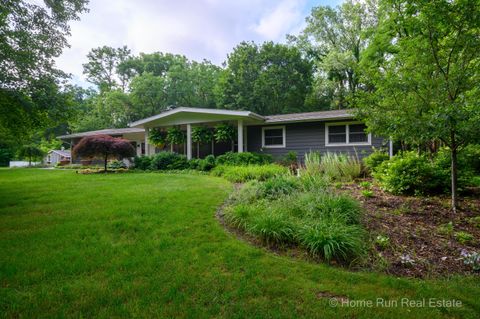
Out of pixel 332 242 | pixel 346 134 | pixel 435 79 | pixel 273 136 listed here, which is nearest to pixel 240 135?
pixel 273 136

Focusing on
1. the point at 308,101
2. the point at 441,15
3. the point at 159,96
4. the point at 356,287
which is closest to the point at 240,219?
the point at 356,287

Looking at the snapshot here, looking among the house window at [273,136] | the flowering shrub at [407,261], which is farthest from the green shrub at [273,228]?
the house window at [273,136]

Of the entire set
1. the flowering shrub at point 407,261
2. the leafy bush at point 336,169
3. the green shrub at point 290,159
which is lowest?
the flowering shrub at point 407,261

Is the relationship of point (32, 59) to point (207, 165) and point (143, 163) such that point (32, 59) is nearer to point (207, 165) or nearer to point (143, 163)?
point (207, 165)

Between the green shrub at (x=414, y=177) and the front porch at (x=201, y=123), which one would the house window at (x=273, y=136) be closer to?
the front porch at (x=201, y=123)

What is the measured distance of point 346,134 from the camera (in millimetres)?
11531

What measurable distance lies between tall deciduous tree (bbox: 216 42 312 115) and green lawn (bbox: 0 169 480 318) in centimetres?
2139

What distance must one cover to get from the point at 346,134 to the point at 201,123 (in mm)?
7737

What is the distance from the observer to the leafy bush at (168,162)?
13.2 meters

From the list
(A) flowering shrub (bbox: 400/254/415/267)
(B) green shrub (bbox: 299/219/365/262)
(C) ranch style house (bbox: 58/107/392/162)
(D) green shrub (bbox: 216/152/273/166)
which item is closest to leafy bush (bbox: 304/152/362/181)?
(C) ranch style house (bbox: 58/107/392/162)

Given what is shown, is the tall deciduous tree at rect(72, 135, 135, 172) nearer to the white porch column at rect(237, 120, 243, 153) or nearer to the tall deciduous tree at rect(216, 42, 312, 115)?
the white porch column at rect(237, 120, 243, 153)

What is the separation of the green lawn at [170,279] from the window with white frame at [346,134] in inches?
366

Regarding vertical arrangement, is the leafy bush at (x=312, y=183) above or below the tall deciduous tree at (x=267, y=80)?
below

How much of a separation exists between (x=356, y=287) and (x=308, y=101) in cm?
2376
